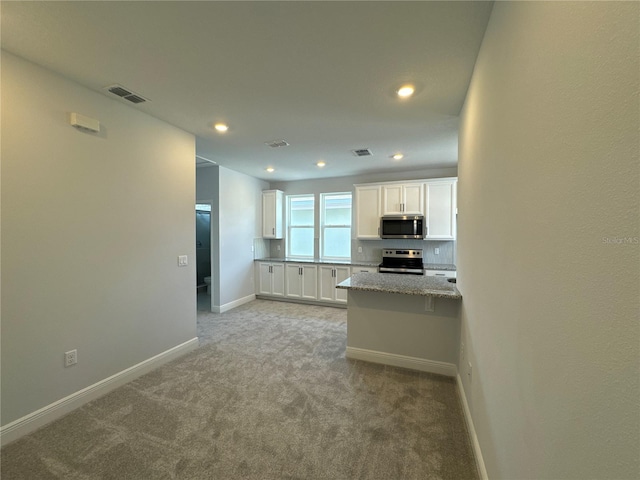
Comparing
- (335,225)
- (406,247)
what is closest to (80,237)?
(335,225)

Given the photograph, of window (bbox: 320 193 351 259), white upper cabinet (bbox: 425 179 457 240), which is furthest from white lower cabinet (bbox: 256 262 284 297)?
white upper cabinet (bbox: 425 179 457 240)

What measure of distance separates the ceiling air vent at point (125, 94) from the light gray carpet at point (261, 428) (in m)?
2.64

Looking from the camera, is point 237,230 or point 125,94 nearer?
point 125,94

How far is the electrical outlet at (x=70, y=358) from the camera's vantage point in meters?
2.11

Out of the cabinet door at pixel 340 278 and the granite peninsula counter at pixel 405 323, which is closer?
the granite peninsula counter at pixel 405 323

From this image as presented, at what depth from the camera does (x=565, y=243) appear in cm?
67

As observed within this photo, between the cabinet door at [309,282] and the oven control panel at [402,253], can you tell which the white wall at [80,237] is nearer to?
the cabinet door at [309,282]

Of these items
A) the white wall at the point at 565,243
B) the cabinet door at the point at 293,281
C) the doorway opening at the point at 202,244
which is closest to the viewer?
the white wall at the point at 565,243

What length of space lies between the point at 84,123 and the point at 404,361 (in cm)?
368

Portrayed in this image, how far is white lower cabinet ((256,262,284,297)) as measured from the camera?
18.0 feet

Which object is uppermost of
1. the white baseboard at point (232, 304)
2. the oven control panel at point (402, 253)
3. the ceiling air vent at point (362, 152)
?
the ceiling air vent at point (362, 152)

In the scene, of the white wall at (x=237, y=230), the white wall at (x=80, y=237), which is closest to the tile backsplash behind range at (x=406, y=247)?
the white wall at (x=237, y=230)

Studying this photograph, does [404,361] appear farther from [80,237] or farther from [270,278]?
[270,278]

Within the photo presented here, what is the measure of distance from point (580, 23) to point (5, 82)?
3019 mm
